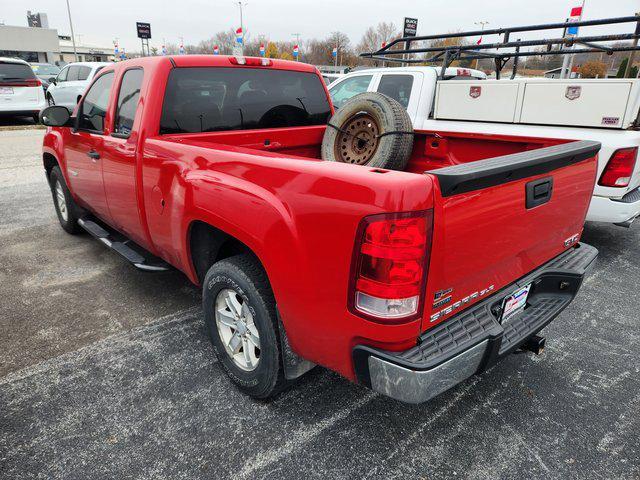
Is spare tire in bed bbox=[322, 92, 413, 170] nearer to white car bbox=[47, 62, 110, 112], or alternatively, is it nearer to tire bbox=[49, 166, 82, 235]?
tire bbox=[49, 166, 82, 235]

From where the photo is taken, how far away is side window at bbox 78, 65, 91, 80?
13.8m

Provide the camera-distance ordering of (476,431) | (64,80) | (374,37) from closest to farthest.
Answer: (476,431)
(64,80)
(374,37)

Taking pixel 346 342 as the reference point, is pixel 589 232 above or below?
below

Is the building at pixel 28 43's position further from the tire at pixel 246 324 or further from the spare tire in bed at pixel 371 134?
the tire at pixel 246 324

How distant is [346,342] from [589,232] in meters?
4.80

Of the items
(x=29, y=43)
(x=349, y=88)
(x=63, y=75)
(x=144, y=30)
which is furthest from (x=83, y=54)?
(x=349, y=88)

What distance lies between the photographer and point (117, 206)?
3438 millimetres

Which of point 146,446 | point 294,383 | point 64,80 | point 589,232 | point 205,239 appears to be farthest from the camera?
point 64,80

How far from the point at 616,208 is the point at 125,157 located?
421cm

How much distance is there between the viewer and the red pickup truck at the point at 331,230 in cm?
164

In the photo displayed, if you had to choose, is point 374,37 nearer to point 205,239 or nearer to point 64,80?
point 64,80

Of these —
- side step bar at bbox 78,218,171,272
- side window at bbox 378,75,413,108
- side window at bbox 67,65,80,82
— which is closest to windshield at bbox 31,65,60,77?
side window at bbox 67,65,80,82

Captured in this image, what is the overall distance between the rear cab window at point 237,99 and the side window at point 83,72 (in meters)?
12.9

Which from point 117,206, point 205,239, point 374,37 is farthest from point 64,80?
point 374,37
